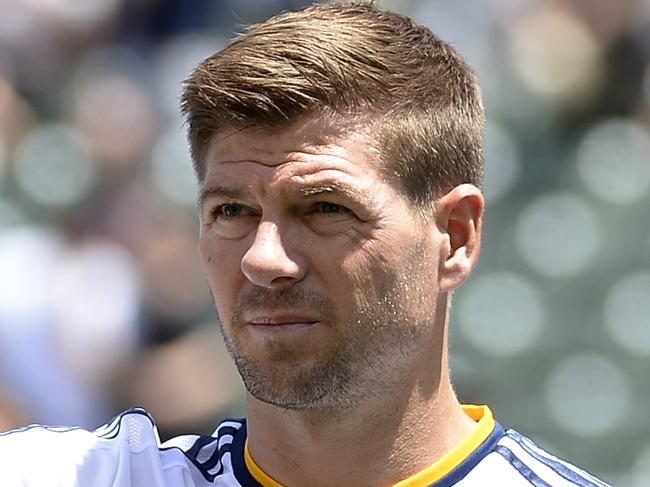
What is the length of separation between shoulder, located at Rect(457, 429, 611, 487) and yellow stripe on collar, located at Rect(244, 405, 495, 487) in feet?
0.10

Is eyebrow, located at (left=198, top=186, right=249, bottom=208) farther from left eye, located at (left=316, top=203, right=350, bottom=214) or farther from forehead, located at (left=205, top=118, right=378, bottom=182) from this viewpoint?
left eye, located at (left=316, top=203, right=350, bottom=214)

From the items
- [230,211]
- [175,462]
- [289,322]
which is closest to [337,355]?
[289,322]

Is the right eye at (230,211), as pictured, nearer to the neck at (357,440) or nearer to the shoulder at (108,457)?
the neck at (357,440)

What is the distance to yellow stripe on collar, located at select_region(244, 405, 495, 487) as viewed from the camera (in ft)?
8.43

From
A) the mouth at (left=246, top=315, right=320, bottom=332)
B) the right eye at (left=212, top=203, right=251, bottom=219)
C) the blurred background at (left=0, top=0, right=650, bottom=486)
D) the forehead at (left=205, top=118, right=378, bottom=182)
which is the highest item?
the forehead at (left=205, top=118, right=378, bottom=182)

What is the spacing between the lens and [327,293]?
2389mm

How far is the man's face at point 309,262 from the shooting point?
238 centimetres

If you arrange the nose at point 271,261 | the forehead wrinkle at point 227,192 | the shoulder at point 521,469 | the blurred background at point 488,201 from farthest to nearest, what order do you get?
1. the blurred background at point 488,201
2. the shoulder at point 521,469
3. the forehead wrinkle at point 227,192
4. the nose at point 271,261

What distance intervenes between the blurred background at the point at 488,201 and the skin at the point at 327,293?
279 centimetres

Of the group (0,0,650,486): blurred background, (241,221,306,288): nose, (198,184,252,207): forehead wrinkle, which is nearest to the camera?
(241,221,306,288): nose

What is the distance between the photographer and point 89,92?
621 centimetres

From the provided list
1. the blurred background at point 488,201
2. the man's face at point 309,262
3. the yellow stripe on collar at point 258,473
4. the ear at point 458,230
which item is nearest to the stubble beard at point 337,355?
the man's face at point 309,262

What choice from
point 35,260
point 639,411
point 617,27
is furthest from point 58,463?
point 617,27

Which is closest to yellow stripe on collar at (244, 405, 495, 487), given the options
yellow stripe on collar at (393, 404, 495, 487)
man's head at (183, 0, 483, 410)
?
yellow stripe on collar at (393, 404, 495, 487)
